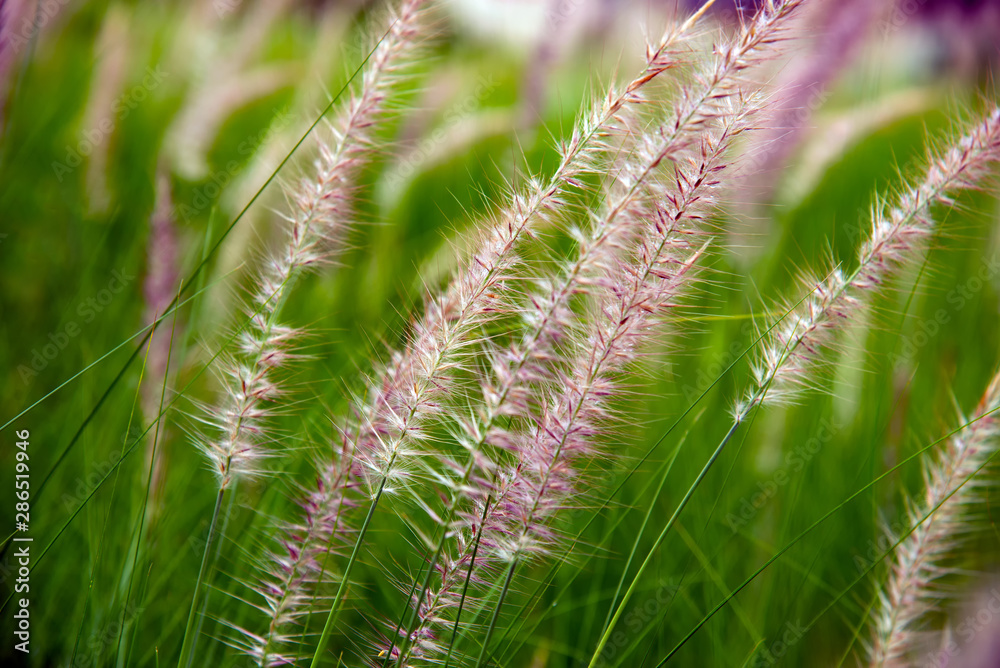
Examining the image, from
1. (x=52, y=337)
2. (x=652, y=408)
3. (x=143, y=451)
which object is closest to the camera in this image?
(x=143, y=451)

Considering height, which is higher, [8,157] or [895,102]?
[895,102]

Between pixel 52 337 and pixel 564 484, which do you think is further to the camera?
pixel 52 337

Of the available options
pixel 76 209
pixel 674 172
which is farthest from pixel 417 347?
pixel 76 209

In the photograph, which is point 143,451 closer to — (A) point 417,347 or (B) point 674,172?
(A) point 417,347

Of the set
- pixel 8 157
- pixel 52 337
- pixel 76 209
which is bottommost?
pixel 52 337

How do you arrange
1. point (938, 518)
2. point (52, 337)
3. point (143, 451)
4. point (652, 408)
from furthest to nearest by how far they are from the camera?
1. point (652, 408)
2. point (52, 337)
3. point (143, 451)
4. point (938, 518)

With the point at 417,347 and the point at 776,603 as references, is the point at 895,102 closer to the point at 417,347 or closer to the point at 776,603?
the point at 776,603

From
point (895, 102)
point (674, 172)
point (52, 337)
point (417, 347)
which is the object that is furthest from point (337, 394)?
point (895, 102)
